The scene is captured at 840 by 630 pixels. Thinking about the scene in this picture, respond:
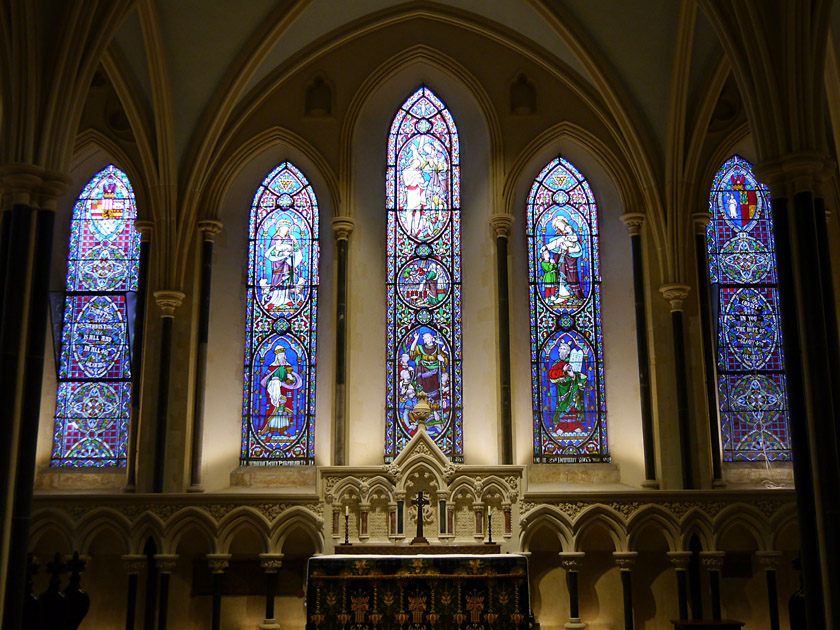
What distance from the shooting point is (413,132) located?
15.4m

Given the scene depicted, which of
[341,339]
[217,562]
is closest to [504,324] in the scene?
[341,339]

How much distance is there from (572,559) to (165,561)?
16.9 feet

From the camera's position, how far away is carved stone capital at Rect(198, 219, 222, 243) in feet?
47.1

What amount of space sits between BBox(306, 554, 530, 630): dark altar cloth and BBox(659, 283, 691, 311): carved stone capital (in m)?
4.87

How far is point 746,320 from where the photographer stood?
14414 millimetres

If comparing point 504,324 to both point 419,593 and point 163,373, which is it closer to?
point 419,593

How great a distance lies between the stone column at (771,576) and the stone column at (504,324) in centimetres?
339

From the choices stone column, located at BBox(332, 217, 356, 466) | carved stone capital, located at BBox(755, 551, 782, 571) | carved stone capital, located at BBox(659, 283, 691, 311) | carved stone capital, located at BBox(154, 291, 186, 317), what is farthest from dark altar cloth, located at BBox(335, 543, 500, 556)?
carved stone capital, located at BBox(659, 283, 691, 311)

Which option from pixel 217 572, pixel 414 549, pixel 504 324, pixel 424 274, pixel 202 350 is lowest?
pixel 217 572

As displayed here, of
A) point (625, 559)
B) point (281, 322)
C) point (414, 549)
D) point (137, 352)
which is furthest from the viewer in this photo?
point (281, 322)

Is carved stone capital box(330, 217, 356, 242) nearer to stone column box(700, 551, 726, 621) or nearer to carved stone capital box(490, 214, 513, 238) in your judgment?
carved stone capital box(490, 214, 513, 238)

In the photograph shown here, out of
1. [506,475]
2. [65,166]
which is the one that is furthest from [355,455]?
[65,166]

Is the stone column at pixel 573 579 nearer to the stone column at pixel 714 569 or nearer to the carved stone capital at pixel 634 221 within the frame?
the stone column at pixel 714 569

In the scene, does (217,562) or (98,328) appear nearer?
(217,562)
